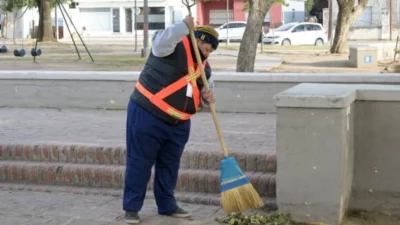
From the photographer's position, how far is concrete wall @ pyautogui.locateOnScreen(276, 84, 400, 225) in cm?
570

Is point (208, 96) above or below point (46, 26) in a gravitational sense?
below

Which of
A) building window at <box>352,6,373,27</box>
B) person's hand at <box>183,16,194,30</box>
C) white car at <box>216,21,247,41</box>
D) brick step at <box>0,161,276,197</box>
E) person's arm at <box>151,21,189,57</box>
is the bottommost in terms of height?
brick step at <box>0,161,276,197</box>

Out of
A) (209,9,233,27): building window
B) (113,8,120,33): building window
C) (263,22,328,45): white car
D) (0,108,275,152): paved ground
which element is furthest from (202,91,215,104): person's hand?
(113,8,120,33): building window

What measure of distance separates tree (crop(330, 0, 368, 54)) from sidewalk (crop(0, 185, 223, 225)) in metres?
23.2

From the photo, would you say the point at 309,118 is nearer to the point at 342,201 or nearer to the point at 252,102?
the point at 342,201

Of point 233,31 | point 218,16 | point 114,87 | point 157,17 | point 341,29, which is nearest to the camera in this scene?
point 114,87

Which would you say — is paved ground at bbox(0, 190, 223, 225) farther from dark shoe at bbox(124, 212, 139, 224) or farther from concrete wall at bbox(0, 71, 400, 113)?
concrete wall at bbox(0, 71, 400, 113)

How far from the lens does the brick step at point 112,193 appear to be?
6.54 meters

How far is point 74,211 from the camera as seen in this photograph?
6.29m

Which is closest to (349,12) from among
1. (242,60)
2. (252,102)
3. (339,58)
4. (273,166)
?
(339,58)

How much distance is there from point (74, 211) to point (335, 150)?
2.31m

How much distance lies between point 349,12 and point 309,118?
23933 mm

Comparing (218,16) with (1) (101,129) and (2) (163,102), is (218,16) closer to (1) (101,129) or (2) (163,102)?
(1) (101,129)

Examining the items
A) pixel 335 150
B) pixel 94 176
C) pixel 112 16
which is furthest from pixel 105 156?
pixel 112 16
